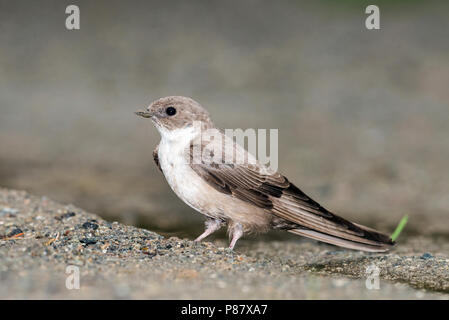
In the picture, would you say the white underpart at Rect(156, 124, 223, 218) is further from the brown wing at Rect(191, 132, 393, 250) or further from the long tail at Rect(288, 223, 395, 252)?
the long tail at Rect(288, 223, 395, 252)

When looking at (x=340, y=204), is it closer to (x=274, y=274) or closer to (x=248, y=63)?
(x=274, y=274)

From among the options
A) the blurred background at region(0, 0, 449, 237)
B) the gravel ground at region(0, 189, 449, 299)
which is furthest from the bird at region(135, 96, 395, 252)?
the blurred background at region(0, 0, 449, 237)

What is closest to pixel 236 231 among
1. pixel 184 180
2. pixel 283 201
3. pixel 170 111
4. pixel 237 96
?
pixel 283 201

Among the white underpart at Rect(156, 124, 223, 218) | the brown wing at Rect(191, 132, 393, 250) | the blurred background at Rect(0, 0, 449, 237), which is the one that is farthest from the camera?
the blurred background at Rect(0, 0, 449, 237)

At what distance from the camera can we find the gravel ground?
5.89 metres

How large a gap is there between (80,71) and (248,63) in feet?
14.6

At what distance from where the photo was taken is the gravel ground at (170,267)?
589 centimetres

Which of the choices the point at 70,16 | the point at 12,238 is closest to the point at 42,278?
the point at 12,238

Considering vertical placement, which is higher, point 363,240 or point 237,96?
point 237,96

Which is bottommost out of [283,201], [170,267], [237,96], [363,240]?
[170,267]

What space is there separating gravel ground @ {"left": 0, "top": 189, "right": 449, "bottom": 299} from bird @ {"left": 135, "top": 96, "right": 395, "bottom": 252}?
37 cm

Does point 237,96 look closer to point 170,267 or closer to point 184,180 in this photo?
point 184,180

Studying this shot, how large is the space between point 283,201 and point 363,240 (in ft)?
3.07

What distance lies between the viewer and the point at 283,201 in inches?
297
